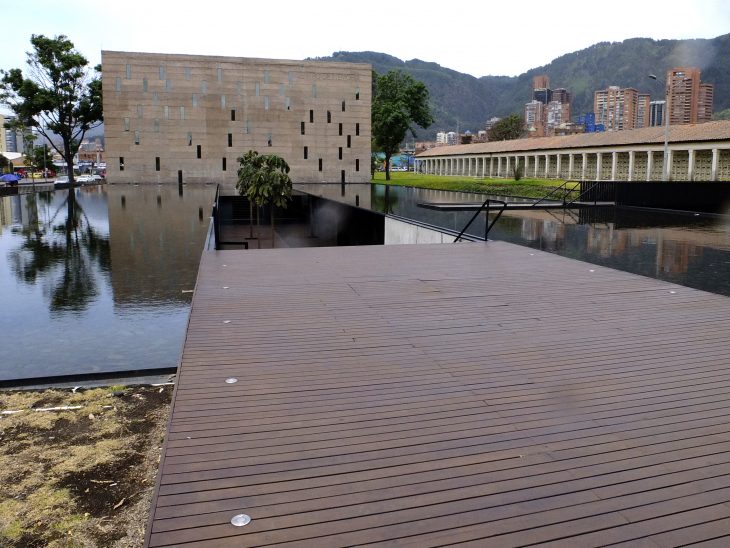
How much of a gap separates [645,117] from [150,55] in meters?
134

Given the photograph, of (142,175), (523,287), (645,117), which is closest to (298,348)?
(523,287)

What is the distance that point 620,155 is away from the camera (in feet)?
164

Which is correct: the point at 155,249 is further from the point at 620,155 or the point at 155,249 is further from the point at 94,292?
the point at 620,155

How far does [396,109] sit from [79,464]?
65.4 metres

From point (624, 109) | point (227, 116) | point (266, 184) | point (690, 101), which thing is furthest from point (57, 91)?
point (624, 109)

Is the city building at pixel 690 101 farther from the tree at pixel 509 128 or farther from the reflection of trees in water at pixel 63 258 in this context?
the reflection of trees in water at pixel 63 258

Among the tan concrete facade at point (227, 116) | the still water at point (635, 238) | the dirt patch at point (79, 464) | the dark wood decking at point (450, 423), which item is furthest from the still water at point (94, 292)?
the tan concrete facade at point (227, 116)

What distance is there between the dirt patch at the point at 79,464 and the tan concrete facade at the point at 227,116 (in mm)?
56970

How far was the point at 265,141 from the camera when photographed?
64125 mm

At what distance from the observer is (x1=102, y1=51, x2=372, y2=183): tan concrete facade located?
59875 millimetres

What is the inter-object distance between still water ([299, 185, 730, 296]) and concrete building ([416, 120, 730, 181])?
18780mm

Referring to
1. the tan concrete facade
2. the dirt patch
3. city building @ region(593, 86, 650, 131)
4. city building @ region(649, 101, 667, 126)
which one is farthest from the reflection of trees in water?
city building @ region(593, 86, 650, 131)

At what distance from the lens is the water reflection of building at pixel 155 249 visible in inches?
573

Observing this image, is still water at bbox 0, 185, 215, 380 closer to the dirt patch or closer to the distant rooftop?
the dirt patch
